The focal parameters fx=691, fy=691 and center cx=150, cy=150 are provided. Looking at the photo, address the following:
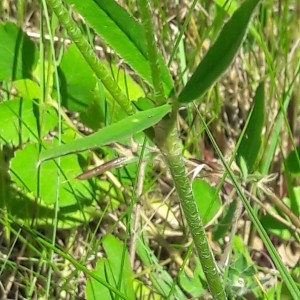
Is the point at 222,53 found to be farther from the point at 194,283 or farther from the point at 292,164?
the point at 292,164

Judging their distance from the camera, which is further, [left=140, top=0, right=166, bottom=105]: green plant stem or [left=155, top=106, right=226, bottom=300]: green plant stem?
[left=155, top=106, right=226, bottom=300]: green plant stem

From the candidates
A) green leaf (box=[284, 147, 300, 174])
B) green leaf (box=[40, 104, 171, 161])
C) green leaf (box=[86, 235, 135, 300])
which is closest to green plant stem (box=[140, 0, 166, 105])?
green leaf (box=[40, 104, 171, 161])

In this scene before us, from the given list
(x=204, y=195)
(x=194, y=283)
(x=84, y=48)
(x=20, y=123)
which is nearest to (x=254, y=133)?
(x=204, y=195)

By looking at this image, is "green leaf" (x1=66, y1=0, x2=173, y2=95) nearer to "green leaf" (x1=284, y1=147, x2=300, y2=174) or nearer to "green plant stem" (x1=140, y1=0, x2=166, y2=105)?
"green plant stem" (x1=140, y1=0, x2=166, y2=105)

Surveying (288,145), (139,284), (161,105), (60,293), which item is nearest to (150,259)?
(139,284)

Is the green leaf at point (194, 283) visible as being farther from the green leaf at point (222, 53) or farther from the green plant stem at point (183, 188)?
the green leaf at point (222, 53)

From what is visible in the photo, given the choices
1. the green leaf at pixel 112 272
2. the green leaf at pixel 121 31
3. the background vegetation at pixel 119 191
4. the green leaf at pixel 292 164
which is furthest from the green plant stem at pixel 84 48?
the green leaf at pixel 292 164

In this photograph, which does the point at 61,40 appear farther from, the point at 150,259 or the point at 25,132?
the point at 150,259
